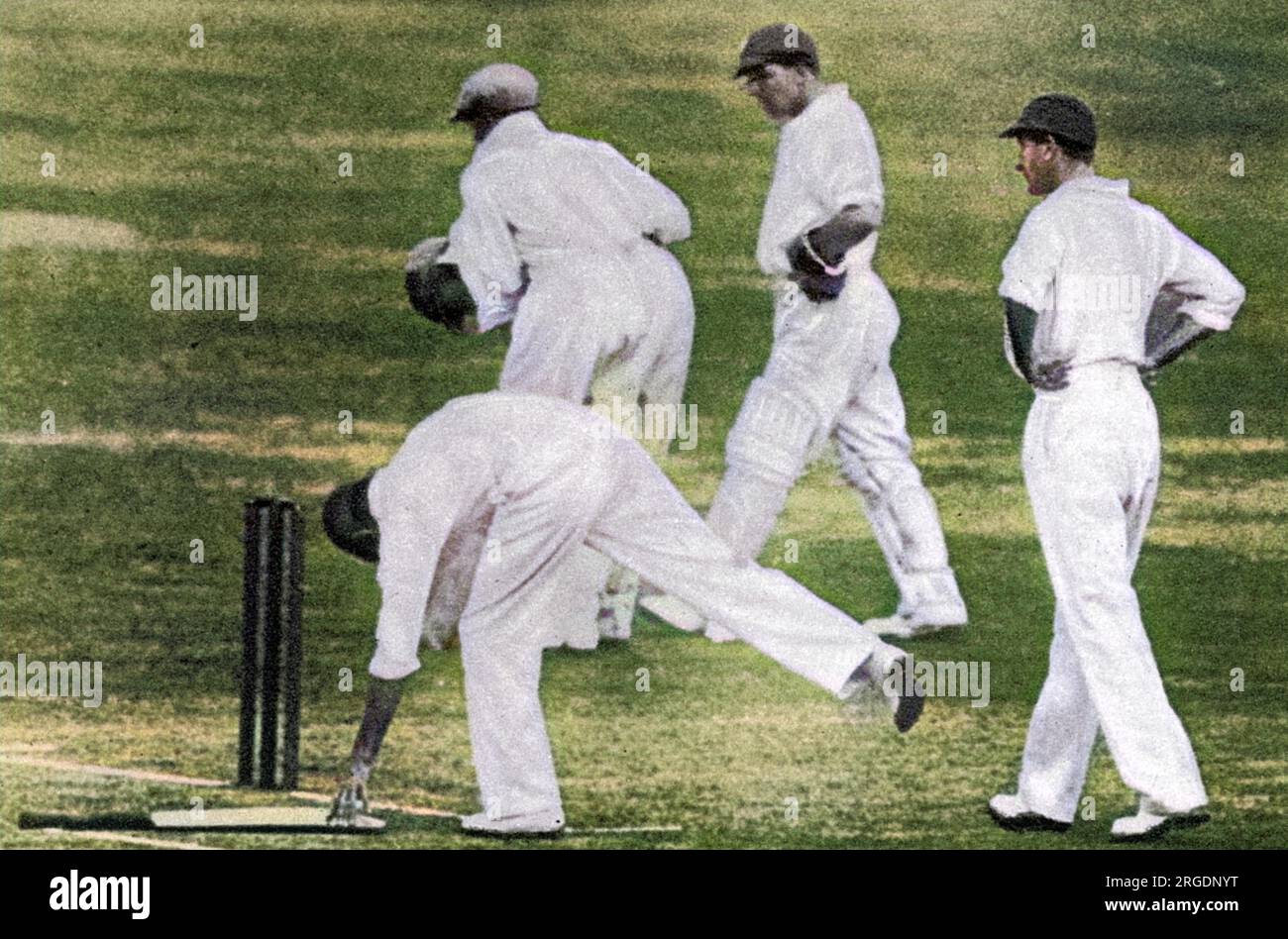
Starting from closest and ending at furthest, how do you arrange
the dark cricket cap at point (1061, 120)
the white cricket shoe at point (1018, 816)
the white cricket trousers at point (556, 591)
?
1. the white cricket trousers at point (556, 591)
2. the white cricket shoe at point (1018, 816)
3. the dark cricket cap at point (1061, 120)

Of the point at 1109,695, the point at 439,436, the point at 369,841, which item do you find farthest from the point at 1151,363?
the point at 369,841

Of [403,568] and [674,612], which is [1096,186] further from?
[403,568]

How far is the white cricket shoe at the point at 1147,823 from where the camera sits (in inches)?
323

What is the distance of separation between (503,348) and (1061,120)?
1982 mm

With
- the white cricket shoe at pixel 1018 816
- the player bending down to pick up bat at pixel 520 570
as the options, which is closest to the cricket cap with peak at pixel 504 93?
the player bending down to pick up bat at pixel 520 570

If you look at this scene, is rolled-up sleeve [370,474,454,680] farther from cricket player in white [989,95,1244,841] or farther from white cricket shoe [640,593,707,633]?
cricket player in white [989,95,1244,841]

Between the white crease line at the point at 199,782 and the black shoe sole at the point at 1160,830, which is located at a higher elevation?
the white crease line at the point at 199,782

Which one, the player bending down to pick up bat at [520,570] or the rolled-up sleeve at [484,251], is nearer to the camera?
the player bending down to pick up bat at [520,570]

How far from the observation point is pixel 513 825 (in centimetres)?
812

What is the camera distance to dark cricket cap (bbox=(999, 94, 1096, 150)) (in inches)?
334

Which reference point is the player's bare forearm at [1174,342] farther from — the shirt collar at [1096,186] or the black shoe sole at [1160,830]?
the black shoe sole at [1160,830]

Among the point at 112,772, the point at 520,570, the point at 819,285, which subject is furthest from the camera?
the point at 819,285

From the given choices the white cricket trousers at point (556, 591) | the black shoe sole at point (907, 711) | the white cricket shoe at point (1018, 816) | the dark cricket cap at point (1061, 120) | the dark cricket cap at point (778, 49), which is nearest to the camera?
the white cricket trousers at point (556, 591)

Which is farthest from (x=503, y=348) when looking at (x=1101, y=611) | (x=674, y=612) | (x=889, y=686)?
(x=1101, y=611)
